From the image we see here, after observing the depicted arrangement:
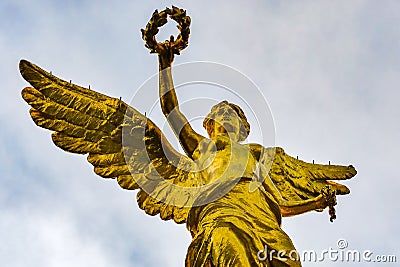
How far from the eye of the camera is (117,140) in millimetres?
9422

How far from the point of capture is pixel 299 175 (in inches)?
402

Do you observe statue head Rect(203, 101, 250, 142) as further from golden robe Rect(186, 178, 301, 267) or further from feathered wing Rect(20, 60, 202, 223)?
golden robe Rect(186, 178, 301, 267)

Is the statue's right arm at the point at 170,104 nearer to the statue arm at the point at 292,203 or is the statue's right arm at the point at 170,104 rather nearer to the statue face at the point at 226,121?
the statue face at the point at 226,121

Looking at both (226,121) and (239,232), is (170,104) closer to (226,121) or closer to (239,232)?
(226,121)

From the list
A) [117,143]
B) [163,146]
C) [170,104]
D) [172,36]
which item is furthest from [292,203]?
[172,36]

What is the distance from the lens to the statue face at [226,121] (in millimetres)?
9594

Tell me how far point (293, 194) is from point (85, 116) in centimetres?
235

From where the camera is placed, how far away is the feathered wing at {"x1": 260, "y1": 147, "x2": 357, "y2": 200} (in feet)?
32.7

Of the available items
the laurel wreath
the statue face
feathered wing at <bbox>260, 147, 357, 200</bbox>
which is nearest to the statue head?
the statue face

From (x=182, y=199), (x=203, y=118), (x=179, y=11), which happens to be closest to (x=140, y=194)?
(x=182, y=199)

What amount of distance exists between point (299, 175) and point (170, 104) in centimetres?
188

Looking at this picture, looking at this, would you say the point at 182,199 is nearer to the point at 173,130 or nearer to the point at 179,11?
the point at 173,130

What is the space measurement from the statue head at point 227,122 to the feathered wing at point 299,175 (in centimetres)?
33

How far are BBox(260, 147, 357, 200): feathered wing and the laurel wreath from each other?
57.9 inches
